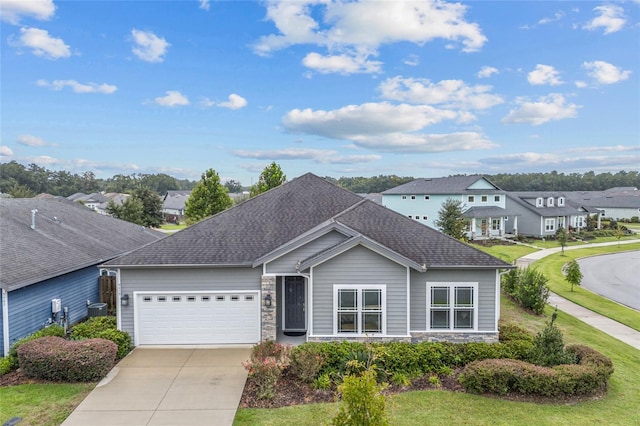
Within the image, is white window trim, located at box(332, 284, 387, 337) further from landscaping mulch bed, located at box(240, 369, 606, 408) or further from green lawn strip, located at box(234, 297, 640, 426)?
green lawn strip, located at box(234, 297, 640, 426)

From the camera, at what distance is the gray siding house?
1121 cm

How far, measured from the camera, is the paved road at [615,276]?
69.1ft

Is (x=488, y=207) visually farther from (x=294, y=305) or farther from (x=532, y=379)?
(x=532, y=379)

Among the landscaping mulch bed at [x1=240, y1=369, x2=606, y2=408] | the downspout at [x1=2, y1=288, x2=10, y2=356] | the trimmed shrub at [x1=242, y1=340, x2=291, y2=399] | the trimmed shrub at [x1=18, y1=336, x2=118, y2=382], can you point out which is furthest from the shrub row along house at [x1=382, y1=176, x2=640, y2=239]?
the downspout at [x1=2, y1=288, x2=10, y2=356]

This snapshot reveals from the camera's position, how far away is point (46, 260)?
43.4 ft

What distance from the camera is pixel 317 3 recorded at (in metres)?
17.3

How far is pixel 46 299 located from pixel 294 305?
8233mm

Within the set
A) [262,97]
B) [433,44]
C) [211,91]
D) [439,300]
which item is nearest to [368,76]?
[433,44]

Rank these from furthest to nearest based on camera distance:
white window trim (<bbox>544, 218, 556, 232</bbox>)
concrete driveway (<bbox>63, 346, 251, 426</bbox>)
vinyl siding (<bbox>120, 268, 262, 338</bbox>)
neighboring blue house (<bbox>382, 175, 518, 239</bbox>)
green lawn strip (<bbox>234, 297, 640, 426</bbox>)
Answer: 1. white window trim (<bbox>544, 218, 556, 232</bbox>)
2. neighboring blue house (<bbox>382, 175, 518, 239</bbox>)
3. vinyl siding (<bbox>120, 268, 262, 338</bbox>)
4. concrete driveway (<bbox>63, 346, 251, 426</bbox>)
5. green lawn strip (<bbox>234, 297, 640, 426</bbox>)

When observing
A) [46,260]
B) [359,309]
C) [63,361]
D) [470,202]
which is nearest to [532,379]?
[359,309]

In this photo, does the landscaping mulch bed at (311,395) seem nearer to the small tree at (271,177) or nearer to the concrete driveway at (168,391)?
the concrete driveway at (168,391)

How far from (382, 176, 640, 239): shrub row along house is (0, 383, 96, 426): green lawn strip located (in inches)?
1460

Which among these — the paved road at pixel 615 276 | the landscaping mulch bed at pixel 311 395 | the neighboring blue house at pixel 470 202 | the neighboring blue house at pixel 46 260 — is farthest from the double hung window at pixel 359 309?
the neighboring blue house at pixel 470 202

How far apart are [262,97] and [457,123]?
563 inches
